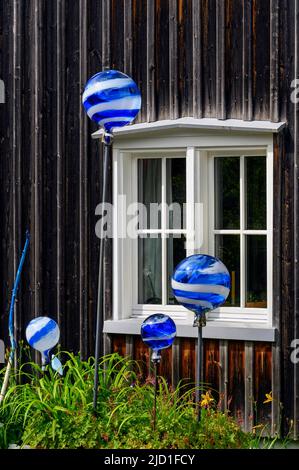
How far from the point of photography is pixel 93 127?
25.8ft

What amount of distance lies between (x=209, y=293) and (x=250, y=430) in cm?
179

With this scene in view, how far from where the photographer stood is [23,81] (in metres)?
8.15

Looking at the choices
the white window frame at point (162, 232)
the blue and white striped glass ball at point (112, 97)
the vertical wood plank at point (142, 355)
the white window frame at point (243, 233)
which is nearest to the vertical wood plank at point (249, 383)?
the white window frame at point (243, 233)

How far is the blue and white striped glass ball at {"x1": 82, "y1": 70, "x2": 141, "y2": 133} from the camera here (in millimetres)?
5934

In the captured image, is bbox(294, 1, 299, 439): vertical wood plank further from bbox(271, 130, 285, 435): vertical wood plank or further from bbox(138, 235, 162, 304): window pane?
bbox(138, 235, 162, 304): window pane

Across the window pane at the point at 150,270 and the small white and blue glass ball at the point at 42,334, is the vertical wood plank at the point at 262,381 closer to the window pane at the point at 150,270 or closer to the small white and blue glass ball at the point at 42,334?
the window pane at the point at 150,270

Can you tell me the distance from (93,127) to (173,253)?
1.20 m

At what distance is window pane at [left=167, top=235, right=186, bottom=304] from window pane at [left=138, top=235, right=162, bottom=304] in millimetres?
77

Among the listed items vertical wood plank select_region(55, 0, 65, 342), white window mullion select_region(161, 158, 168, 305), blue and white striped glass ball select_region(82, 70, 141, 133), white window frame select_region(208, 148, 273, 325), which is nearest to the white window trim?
white window frame select_region(208, 148, 273, 325)

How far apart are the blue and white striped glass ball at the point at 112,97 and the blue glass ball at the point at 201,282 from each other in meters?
0.99
